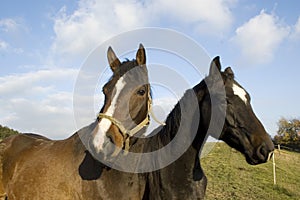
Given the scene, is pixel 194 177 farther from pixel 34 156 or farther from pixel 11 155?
pixel 11 155

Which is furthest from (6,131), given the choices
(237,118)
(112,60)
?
(237,118)

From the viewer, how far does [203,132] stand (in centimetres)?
432

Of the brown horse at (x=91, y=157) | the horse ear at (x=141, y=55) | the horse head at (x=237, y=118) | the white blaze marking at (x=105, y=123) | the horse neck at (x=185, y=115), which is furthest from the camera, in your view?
the horse neck at (x=185, y=115)

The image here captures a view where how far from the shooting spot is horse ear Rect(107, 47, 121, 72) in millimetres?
4078

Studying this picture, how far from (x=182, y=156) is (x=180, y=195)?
49 cm

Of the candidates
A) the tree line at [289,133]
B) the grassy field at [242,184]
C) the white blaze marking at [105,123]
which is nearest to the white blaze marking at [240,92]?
the white blaze marking at [105,123]

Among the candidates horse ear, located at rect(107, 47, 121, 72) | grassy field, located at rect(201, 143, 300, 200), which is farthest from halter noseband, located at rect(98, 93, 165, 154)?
grassy field, located at rect(201, 143, 300, 200)

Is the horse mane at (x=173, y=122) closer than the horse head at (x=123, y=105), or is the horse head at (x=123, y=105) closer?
the horse head at (x=123, y=105)

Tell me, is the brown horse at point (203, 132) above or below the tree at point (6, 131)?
below

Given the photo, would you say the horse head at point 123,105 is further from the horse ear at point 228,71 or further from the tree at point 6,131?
the tree at point 6,131

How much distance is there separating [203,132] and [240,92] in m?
0.73

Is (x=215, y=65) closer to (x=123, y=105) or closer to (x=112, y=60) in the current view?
(x=112, y=60)

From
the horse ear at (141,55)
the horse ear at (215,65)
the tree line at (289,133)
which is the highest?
the tree line at (289,133)

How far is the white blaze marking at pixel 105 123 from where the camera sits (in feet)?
10.7
